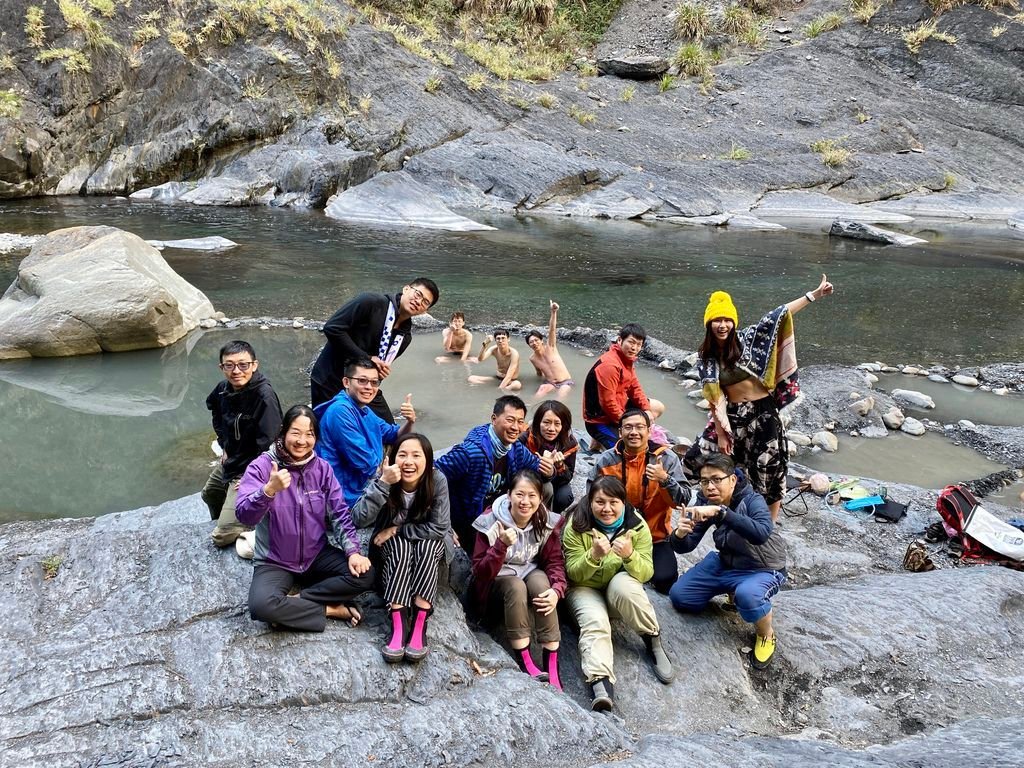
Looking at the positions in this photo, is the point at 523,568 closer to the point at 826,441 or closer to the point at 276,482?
the point at 276,482

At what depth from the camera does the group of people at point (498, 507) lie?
2.85 meters

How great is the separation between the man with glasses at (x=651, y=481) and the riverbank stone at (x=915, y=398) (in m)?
4.45

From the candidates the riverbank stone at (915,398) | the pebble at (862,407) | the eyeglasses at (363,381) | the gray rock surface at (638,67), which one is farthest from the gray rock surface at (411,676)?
the gray rock surface at (638,67)

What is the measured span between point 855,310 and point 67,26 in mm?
21361

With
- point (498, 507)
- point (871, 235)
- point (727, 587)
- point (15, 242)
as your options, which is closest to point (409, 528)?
point (498, 507)

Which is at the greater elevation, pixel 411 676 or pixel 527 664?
pixel 411 676

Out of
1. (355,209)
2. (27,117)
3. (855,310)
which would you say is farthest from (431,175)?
(855,310)

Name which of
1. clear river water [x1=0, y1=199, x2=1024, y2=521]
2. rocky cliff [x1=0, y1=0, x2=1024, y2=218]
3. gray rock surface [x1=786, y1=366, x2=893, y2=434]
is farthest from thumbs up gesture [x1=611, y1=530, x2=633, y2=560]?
rocky cliff [x1=0, y1=0, x2=1024, y2=218]

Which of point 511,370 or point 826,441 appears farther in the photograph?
point 511,370

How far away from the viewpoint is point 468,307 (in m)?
10.3

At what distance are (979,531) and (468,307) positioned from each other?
24.2 feet

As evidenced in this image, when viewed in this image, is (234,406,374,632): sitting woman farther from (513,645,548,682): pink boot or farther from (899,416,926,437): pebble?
(899,416,926,437): pebble

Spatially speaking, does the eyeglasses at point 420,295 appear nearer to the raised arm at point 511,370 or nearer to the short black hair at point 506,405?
the short black hair at point 506,405

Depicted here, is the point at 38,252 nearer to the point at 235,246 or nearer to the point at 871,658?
the point at 235,246
